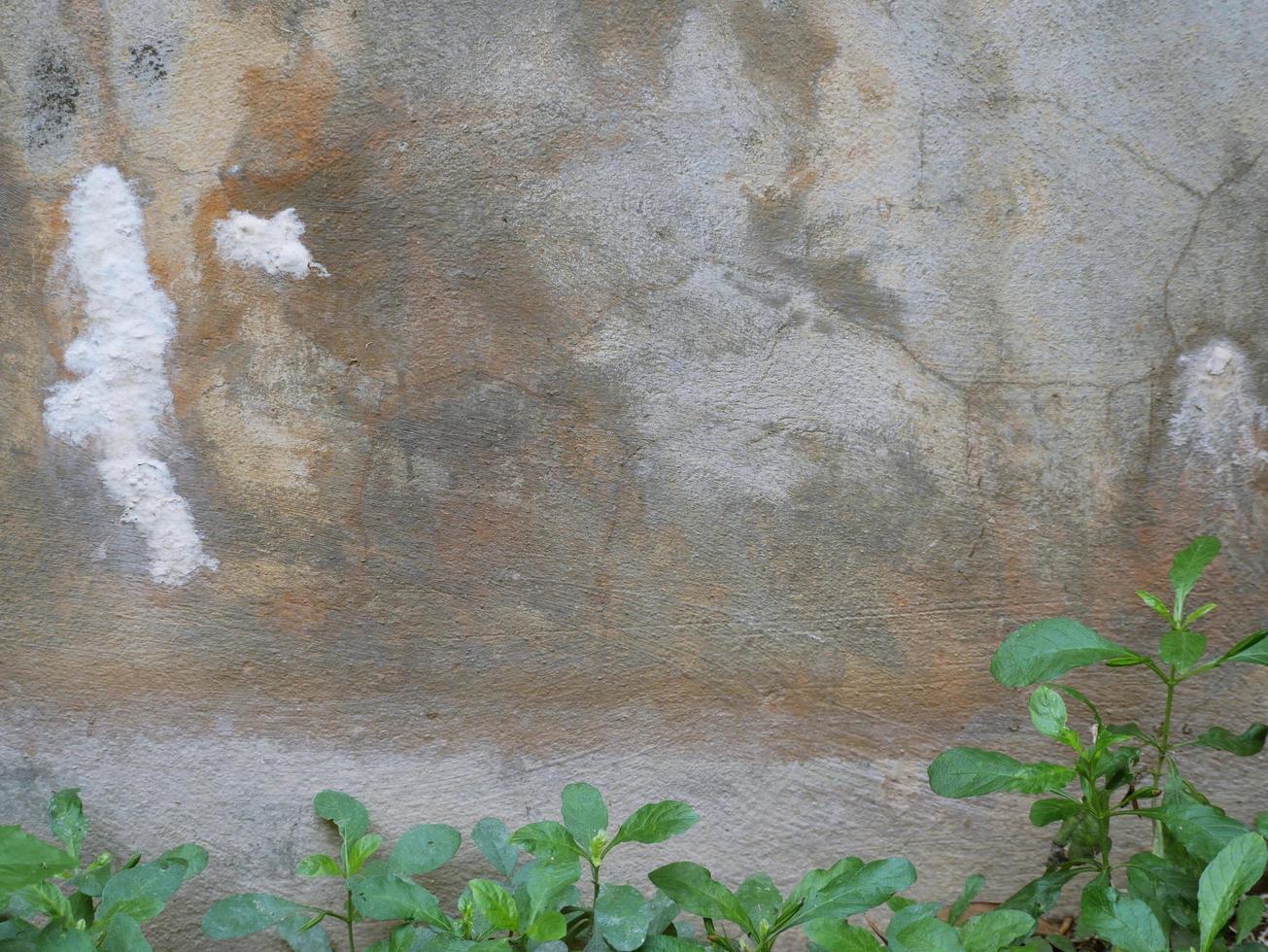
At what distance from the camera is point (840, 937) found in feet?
4.20

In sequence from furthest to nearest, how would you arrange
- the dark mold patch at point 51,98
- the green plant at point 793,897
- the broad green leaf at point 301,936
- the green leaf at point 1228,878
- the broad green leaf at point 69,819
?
the dark mold patch at point 51,98 → the broad green leaf at point 301,936 → the broad green leaf at point 69,819 → the green plant at point 793,897 → the green leaf at point 1228,878

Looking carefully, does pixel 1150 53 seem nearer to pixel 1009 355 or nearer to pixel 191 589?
pixel 1009 355

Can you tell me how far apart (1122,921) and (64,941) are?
1.20 metres

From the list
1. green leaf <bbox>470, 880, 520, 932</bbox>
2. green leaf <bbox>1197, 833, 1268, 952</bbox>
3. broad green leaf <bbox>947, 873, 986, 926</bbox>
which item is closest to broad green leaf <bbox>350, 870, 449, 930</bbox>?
green leaf <bbox>470, 880, 520, 932</bbox>

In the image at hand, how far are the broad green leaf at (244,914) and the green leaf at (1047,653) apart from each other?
1.03m

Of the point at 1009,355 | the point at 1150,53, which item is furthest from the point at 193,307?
the point at 1150,53

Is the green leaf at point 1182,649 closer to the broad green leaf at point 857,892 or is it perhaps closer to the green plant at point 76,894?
the broad green leaf at point 857,892

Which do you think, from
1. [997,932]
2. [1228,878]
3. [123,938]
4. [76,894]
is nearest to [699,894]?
[997,932]

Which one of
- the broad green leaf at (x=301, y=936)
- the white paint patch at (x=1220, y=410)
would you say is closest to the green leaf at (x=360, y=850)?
the broad green leaf at (x=301, y=936)

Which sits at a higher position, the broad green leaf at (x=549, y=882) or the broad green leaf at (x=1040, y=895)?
the broad green leaf at (x=549, y=882)

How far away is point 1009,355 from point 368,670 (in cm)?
119

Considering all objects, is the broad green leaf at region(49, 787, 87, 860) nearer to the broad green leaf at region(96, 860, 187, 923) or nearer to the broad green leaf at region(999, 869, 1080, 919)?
the broad green leaf at region(96, 860, 187, 923)

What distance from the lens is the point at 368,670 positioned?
6.14ft

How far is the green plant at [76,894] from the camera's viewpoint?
3.69 ft
